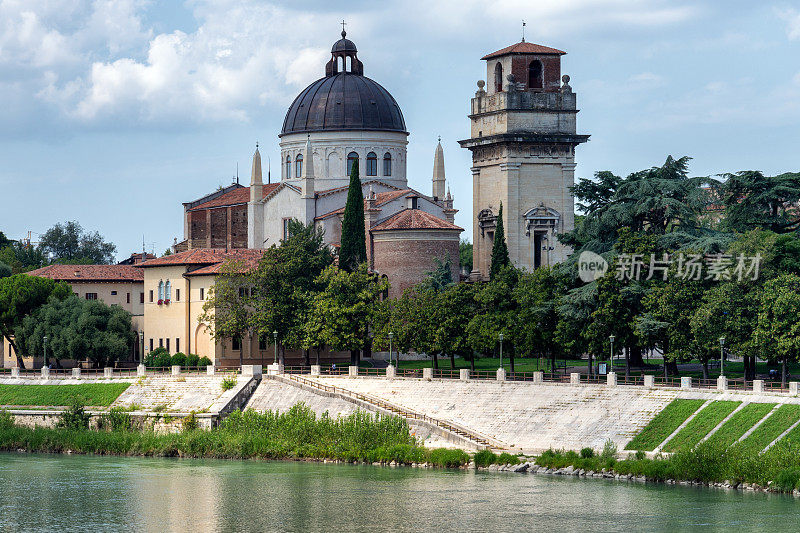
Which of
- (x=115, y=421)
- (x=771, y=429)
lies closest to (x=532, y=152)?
(x=115, y=421)

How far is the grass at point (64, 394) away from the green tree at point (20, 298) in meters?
8.57

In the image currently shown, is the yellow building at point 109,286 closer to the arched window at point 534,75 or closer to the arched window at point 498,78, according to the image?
the arched window at point 498,78

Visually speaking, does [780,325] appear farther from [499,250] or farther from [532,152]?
[532,152]

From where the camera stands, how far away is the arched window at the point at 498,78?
86.8 metres

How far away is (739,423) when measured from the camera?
181 feet

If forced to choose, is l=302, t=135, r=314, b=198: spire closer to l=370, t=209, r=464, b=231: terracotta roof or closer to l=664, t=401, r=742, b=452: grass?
l=370, t=209, r=464, b=231: terracotta roof

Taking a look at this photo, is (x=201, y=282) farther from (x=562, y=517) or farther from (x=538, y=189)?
(x=562, y=517)

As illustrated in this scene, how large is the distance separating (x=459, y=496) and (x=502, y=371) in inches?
627

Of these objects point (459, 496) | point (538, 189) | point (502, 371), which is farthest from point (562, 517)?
point (538, 189)

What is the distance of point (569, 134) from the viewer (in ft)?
279

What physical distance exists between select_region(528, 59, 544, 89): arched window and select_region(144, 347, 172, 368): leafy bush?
2433cm

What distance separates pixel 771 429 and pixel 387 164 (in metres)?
46.1

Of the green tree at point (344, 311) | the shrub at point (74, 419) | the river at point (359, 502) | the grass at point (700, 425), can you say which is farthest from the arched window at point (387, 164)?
the grass at point (700, 425)

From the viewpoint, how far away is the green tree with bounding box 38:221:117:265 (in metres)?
145
